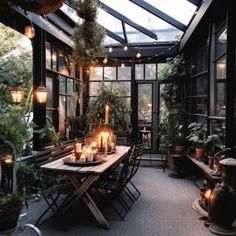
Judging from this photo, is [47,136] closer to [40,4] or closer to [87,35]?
[87,35]

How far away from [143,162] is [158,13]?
141 inches

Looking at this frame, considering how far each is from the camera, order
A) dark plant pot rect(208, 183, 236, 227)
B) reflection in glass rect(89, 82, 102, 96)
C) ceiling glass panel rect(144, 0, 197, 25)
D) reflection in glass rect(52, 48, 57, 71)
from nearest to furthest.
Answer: dark plant pot rect(208, 183, 236, 227) → ceiling glass panel rect(144, 0, 197, 25) → reflection in glass rect(52, 48, 57, 71) → reflection in glass rect(89, 82, 102, 96)

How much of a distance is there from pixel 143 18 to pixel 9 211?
534cm

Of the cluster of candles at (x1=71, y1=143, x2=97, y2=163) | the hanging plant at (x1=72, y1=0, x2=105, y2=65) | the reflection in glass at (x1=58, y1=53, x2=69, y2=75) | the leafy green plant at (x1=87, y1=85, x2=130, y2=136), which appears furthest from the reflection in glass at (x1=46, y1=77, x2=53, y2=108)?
the cluster of candles at (x1=71, y1=143, x2=97, y2=163)

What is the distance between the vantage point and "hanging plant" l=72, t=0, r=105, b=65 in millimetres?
4855

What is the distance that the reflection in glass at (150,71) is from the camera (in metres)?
7.81

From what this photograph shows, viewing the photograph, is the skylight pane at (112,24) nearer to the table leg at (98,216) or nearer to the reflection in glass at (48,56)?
the reflection in glass at (48,56)

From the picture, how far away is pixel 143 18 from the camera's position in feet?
21.2

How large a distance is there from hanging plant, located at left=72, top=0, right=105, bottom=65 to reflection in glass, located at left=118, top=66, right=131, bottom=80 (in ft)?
7.92

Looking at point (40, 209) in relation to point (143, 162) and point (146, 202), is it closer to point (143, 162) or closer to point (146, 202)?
point (146, 202)

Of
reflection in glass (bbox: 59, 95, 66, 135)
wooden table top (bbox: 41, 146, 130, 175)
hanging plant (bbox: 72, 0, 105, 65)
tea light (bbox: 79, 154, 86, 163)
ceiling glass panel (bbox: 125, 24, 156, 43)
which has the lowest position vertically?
wooden table top (bbox: 41, 146, 130, 175)

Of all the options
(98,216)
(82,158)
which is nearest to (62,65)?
(82,158)

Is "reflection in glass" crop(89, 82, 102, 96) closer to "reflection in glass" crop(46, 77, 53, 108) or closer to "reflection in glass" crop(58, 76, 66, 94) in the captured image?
"reflection in glass" crop(58, 76, 66, 94)

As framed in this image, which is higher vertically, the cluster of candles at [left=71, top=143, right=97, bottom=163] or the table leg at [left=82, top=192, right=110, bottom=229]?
the cluster of candles at [left=71, top=143, right=97, bottom=163]
